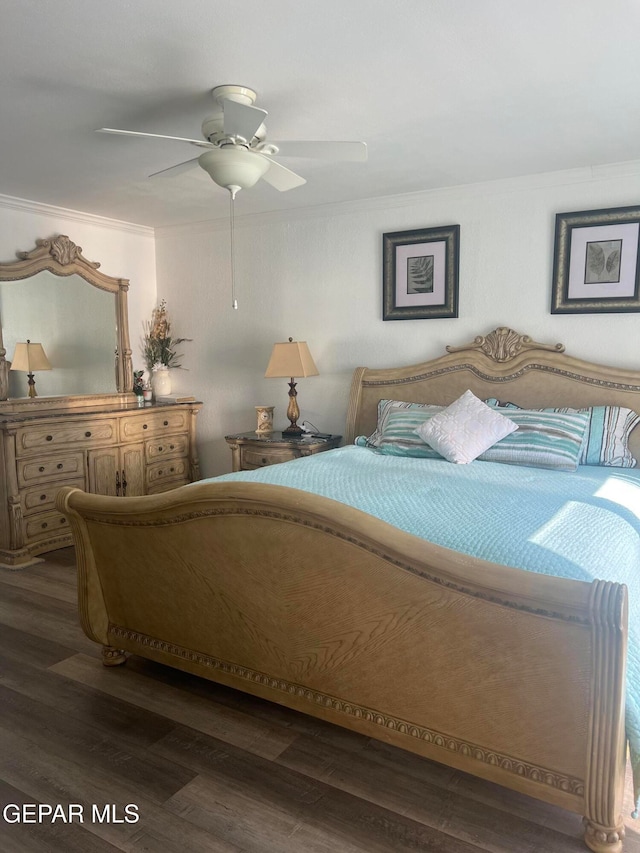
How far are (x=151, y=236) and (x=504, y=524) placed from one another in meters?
4.34

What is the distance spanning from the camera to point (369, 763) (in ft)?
6.38

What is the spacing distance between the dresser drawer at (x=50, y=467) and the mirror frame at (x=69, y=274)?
18.5 inches

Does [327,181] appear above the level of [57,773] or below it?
above

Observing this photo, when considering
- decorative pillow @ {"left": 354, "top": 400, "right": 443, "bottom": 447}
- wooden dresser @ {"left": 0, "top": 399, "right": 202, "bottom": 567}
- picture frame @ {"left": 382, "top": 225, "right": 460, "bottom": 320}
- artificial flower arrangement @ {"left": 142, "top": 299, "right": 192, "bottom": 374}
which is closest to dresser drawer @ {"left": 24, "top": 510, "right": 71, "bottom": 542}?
wooden dresser @ {"left": 0, "top": 399, "right": 202, "bottom": 567}

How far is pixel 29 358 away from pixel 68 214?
1.15 m

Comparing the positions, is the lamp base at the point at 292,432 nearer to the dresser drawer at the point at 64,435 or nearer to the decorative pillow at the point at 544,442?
the dresser drawer at the point at 64,435

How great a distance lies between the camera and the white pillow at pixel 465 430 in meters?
3.27

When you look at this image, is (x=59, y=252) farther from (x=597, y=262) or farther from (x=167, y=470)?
(x=597, y=262)

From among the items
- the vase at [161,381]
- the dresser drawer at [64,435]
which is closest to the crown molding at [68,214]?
the vase at [161,381]

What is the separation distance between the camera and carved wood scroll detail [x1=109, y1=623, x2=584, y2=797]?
5.24 ft

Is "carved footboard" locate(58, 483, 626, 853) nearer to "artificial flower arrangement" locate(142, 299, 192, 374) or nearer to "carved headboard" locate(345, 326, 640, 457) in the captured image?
"carved headboard" locate(345, 326, 640, 457)

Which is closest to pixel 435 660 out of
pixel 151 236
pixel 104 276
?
pixel 104 276

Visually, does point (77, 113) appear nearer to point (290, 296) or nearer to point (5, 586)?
point (290, 296)

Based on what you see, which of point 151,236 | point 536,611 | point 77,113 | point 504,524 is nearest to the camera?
point 536,611
